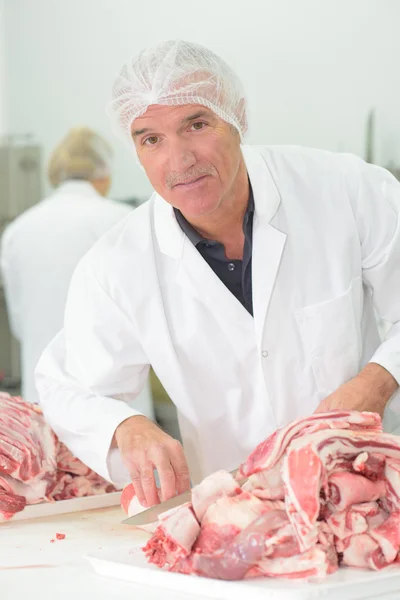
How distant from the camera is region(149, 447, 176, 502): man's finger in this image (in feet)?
5.94

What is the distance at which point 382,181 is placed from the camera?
2213mm

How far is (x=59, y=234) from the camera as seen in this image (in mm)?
4055

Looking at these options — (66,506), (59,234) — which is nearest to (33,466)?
(66,506)

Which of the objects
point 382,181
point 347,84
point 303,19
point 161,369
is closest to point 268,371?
point 161,369

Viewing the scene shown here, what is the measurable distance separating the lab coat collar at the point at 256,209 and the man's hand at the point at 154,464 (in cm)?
49

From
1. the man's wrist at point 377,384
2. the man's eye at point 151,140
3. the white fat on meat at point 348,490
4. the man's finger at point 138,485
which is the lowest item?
the man's finger at point 138,485

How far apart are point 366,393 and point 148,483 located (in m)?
0.50

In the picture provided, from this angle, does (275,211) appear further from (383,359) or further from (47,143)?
(47,143)

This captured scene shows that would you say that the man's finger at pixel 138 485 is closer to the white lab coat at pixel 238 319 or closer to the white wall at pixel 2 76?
the white lab coat at pixel 238 319

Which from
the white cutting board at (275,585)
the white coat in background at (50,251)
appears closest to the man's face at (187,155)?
the white cutting board at (275,585)

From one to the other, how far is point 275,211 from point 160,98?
41cm

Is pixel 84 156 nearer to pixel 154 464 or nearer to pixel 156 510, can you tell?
pixel 154 464

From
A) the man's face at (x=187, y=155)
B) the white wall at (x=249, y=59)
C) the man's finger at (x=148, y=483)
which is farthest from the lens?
the white wall at (x=249, y=59)

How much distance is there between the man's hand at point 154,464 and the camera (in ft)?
5.96
